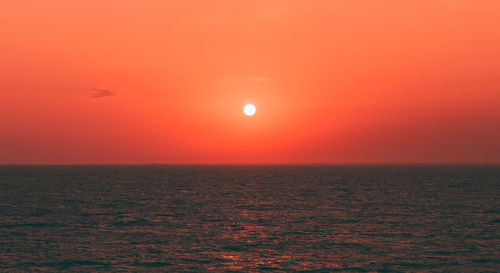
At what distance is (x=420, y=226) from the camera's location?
2371 inches

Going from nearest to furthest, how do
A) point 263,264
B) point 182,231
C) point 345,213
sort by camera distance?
point 263,264
point 182,231
point 345,213

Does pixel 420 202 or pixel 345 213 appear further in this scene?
pixel 420 202

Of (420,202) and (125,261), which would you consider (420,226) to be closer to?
(420,202)

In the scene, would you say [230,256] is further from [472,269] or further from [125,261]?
[472,269]

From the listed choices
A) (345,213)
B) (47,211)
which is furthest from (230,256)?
(47,211)

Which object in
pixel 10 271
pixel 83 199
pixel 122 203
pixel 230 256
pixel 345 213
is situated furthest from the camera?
pixel 83 199

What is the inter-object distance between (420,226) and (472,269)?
21448 millimetres

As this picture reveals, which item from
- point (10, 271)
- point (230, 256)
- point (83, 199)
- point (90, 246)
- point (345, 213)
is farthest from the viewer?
point (83, 199)

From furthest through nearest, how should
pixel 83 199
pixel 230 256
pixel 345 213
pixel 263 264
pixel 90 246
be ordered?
pixel 83 199, pixel 345 213, pixel 90 246, pixel 230 256, pixel 263 264

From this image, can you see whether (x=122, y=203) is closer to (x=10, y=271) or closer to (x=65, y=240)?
(x=65, y=240)

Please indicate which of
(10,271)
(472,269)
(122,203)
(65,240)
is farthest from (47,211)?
(472,269)

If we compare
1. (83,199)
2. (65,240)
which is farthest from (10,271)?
(83,199)

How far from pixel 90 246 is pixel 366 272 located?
2826cm

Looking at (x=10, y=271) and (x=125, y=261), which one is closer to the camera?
(x=10, y=271)
